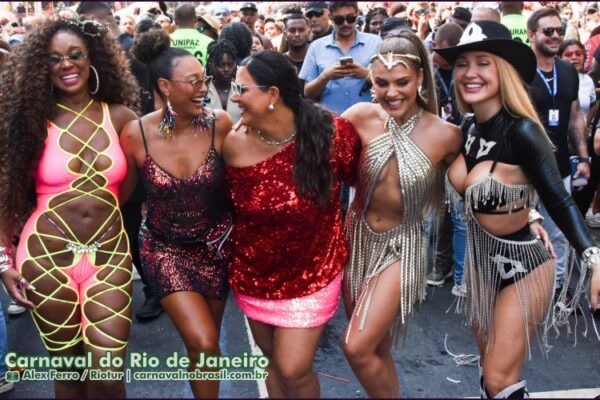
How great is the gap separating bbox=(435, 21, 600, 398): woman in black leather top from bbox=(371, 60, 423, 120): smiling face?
192 millimetres

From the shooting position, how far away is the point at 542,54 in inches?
181

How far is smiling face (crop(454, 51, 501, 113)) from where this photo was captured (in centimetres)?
278

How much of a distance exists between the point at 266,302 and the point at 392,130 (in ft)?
3.41

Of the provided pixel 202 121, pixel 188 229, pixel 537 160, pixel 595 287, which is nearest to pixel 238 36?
pixel 202 121

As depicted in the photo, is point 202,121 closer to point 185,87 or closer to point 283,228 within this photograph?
Answer: point 185,87

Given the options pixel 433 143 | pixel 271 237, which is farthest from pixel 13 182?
pixel 433 143

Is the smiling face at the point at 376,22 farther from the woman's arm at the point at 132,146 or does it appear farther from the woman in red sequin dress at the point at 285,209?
the woman's arm at the point at 132,146

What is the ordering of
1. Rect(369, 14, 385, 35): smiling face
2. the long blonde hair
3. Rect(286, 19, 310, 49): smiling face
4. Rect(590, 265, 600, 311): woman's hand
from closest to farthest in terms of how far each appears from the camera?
Rect(590, 265, 600, 311): woman's hand < the long blonde hair < Rect(286, 19, 310, 49): smiling face < Rect(369, 14, 385, 35): smiling face

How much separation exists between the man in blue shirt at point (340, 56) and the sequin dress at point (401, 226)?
211cm

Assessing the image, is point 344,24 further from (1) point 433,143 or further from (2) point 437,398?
(2) point 437,398

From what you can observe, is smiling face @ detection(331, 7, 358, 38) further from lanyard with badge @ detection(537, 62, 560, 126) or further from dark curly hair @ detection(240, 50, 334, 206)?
dark curly hair @ detection(240, 50, 334, 206)

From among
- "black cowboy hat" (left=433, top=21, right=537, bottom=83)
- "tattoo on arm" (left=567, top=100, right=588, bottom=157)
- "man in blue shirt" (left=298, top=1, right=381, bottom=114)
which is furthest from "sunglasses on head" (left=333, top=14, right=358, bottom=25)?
"black cowboy hat" (left=433, top=21, right=537, bottom=83)

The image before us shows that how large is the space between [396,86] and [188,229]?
122cm

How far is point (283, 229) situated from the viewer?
9.25ft
